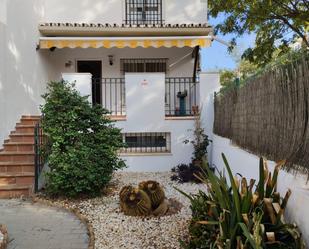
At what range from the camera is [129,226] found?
27.9 feet

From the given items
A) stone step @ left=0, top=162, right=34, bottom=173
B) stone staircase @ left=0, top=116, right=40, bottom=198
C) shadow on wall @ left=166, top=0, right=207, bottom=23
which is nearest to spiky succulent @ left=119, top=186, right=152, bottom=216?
stone staircase @ left=0, top=116, right=40, bottom=198

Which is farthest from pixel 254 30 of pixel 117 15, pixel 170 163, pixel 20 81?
pixel 20 81

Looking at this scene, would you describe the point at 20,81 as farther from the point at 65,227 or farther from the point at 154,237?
the point at 154,237

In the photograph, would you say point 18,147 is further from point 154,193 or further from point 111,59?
point 111,59

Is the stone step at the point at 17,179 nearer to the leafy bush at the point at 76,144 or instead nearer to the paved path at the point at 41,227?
the leafy bush at the point at 76,144

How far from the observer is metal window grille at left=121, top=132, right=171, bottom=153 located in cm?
1634

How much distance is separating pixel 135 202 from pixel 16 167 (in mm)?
5218

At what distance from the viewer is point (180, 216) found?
9172mm

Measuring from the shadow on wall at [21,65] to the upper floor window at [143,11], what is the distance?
4.73m

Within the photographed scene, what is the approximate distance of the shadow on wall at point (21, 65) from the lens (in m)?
14.2

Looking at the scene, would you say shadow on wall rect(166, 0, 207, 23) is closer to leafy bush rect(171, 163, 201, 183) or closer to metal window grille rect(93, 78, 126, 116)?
metal window grille rect(93, 78, 126, 116)

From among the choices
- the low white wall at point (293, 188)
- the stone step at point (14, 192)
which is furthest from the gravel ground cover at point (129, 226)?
the low white wall at point (293, 188)

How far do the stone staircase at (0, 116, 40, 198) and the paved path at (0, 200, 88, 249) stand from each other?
30.9 inches

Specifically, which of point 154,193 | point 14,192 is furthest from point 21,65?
point 154,193
